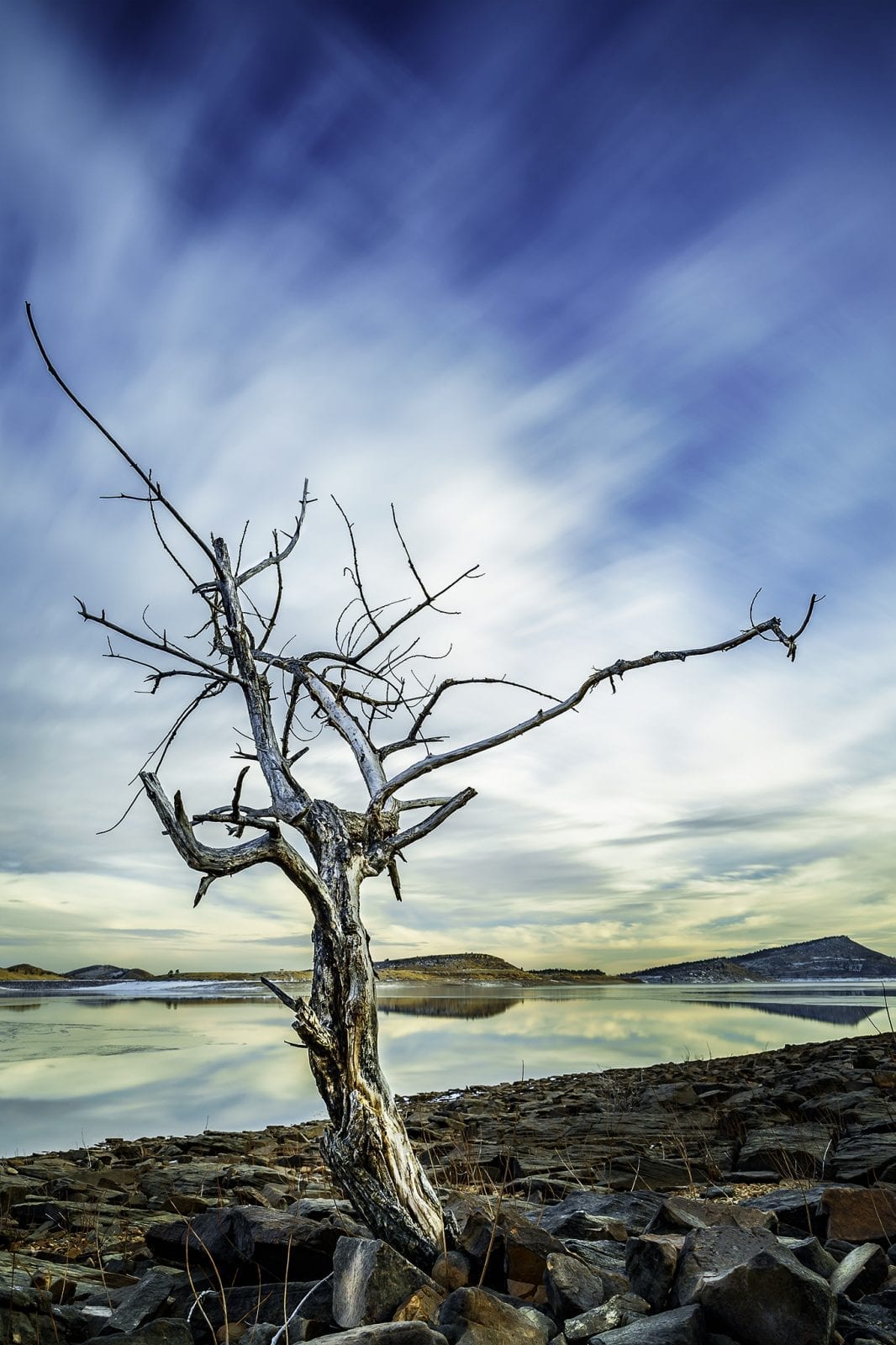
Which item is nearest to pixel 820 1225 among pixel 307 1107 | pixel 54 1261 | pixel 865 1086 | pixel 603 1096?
pixel 54 1261

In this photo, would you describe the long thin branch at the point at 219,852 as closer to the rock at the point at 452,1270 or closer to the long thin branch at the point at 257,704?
the long thin branch at the point at 257,704

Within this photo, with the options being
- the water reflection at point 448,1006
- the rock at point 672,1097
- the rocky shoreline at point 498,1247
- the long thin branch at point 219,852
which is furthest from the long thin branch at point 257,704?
the water reflection at point 448,1006

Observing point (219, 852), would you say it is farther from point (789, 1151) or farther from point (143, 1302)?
point (789, 1151)

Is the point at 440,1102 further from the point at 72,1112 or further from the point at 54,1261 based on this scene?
the point at 54,1261

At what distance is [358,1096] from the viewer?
4.36 metres

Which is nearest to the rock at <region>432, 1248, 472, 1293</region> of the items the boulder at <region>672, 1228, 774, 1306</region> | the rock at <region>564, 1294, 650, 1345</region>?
the rock at <region>564, 1294, 650, 1345</region>

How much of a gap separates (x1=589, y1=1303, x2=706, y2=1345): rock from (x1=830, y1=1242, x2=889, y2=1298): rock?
80cm

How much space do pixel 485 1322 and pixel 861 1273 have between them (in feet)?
5.55

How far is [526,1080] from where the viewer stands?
54.2 ft

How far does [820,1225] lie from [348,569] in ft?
15.9

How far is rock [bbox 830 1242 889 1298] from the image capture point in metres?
3.66

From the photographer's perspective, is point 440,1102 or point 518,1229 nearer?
point 518,1229

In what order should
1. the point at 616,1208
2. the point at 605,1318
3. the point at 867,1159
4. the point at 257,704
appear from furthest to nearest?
the point at 867,1159 → the point at 616,1208 → the point at 257,704 → the point at 605,1318

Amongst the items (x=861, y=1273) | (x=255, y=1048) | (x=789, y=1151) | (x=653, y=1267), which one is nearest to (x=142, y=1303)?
(x=653, y=1267)
